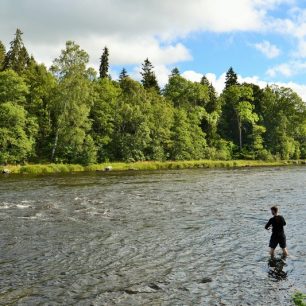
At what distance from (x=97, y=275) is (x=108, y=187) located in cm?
2758

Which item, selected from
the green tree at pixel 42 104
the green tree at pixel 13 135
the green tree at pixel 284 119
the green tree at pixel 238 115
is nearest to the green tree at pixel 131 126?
the green tree at pixel 42 104

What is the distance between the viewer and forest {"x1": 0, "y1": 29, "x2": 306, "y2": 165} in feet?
224

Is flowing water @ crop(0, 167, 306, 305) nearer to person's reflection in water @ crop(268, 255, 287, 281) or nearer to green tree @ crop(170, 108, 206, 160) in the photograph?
person's reflection in water @ crop(268, 255, 287, 281)

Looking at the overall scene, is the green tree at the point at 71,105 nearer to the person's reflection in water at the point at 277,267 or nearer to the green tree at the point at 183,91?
the green tree at the point at 183,91

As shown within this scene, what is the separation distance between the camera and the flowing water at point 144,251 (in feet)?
43.7

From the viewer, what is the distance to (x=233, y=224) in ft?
80.7

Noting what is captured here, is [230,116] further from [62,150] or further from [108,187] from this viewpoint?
[108,187]

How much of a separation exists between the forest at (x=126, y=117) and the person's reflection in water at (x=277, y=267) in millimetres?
51522

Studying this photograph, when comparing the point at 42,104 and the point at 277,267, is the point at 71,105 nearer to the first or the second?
the point at 42,104

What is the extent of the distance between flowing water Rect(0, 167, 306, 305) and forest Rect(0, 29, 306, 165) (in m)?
34.3

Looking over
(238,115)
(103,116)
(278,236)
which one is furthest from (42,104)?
(278,236)

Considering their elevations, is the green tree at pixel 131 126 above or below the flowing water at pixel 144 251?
above

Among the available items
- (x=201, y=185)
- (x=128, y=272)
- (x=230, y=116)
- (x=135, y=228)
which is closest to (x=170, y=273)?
(x=128, y=272)

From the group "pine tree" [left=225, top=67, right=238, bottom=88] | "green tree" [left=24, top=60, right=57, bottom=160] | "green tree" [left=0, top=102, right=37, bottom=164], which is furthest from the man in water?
"pine tree" [left=225, top=67, right=238, bottom=88]
